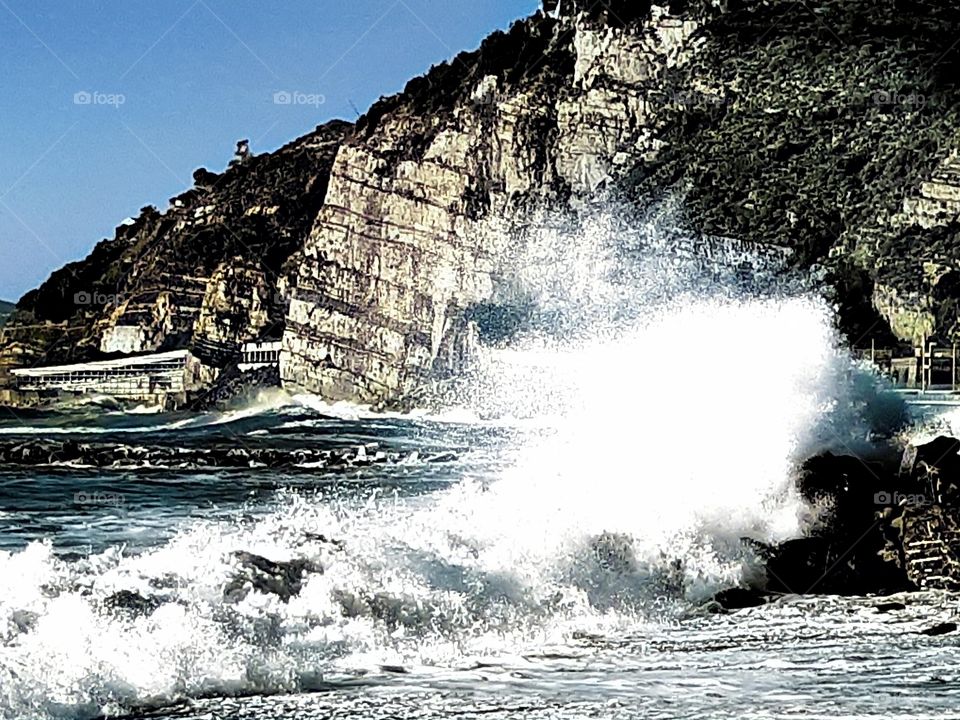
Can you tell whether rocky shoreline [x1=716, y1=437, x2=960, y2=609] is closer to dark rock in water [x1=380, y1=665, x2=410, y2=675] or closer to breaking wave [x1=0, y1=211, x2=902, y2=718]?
breaking wave [x1=0, y1=211, x2=902, y2=718]

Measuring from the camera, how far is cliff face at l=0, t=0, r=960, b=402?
69188 mm

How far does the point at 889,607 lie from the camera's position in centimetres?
995

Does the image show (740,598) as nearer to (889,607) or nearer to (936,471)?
(889,607)

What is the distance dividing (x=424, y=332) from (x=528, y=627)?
6489 centimetres

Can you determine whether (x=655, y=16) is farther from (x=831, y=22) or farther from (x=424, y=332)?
(x=424, y=332)

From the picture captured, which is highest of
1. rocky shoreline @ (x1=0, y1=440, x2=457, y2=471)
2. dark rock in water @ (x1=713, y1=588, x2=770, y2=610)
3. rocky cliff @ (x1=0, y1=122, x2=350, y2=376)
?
rocky cliff @ (x1=0, y1=122, x2=350, y2=376)

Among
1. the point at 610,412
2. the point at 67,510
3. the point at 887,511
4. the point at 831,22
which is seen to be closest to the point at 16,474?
the point at 67,510

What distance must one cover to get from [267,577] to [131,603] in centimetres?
106

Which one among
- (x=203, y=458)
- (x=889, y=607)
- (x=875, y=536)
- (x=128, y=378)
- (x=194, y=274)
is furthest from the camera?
(x=194, y=274)

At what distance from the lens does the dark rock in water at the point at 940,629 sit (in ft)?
29.4

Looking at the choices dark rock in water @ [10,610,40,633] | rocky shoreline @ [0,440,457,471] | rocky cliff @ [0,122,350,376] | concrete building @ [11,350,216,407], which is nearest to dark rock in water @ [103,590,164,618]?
dark rock in water @ [10,610,40,633]

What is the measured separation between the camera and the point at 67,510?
58.0ft

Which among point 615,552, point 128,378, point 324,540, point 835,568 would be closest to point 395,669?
point 324,540

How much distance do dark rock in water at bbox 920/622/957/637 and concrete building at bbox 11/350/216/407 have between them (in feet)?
244
